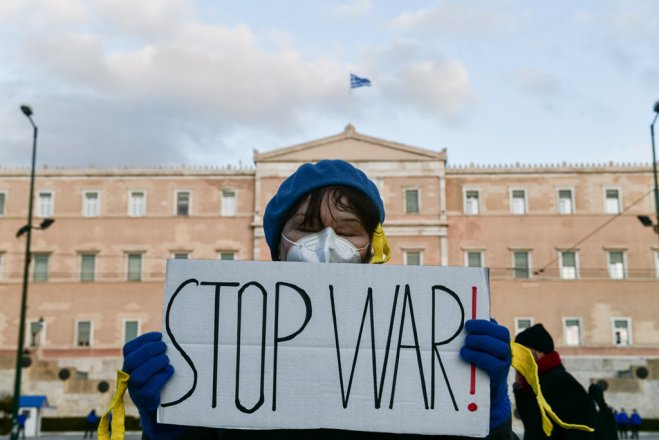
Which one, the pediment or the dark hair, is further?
the pediment

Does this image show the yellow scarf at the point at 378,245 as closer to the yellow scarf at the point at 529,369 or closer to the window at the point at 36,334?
the yellow scarf at the point at 529,369

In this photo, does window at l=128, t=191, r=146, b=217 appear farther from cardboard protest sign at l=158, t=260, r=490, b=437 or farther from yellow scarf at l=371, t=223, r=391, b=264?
cardboard protest sign at l=158, t=260, r=490, b=437

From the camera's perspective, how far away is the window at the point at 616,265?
132ft

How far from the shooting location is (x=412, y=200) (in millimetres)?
41438

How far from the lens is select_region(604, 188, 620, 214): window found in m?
40.8

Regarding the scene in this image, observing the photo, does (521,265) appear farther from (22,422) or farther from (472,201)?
(22,422)

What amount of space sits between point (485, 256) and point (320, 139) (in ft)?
34.4

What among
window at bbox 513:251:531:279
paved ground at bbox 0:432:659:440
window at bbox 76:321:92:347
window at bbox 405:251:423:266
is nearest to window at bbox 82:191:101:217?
window at bbox 76:321:92:347

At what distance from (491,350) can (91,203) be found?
41.6m

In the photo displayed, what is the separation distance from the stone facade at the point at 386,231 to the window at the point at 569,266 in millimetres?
51

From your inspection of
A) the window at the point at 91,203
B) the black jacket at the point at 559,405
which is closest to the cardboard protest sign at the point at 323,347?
the black jacket at the point at 559,405

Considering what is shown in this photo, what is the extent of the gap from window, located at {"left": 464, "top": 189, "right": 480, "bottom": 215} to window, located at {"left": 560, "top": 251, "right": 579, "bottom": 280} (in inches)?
195

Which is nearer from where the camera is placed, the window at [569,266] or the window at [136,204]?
the window at [569,266]

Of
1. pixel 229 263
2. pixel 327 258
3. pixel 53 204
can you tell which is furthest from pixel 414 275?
pixel 53 204
